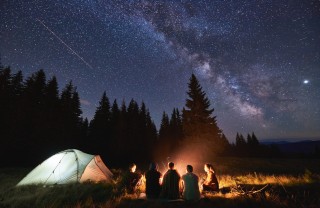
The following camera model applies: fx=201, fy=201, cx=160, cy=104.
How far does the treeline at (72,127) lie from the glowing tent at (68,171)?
1654 cm

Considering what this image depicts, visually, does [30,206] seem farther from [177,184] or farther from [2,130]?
[2,130]

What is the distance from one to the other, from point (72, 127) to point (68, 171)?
2514 cm

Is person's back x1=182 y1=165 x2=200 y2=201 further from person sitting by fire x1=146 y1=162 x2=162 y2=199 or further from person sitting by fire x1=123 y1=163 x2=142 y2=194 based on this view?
person sitting by fire x1=123 y1=163 x2=142 y2=194

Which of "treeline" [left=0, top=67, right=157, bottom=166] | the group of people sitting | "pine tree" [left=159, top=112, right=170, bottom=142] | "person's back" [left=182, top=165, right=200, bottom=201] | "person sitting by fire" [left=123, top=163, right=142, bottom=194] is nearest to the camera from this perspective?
"person's back" [left=182, top=165, right=200, bottom=201]

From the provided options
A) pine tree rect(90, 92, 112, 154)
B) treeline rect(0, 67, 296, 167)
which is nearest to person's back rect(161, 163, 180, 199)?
treeline rect(0, 67, 296, 167)

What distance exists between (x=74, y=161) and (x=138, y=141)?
34.0 metres

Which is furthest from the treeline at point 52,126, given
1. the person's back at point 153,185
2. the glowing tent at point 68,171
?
the person's back at point 153,185

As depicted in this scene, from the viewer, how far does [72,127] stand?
35.1 meters

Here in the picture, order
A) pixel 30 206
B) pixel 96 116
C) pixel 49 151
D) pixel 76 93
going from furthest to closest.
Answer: pixel 96 116
pixel 76 93
pixel 49 151
pixel 30 206

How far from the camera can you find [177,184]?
7.72m

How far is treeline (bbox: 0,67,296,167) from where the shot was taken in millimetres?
25844

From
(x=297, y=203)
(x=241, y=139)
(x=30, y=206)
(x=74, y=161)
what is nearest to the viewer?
(x=297, y=203)

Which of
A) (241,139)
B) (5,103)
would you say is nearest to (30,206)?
(5,103)

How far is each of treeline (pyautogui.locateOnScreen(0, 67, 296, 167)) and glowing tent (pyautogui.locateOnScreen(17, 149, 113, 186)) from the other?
16.5m
